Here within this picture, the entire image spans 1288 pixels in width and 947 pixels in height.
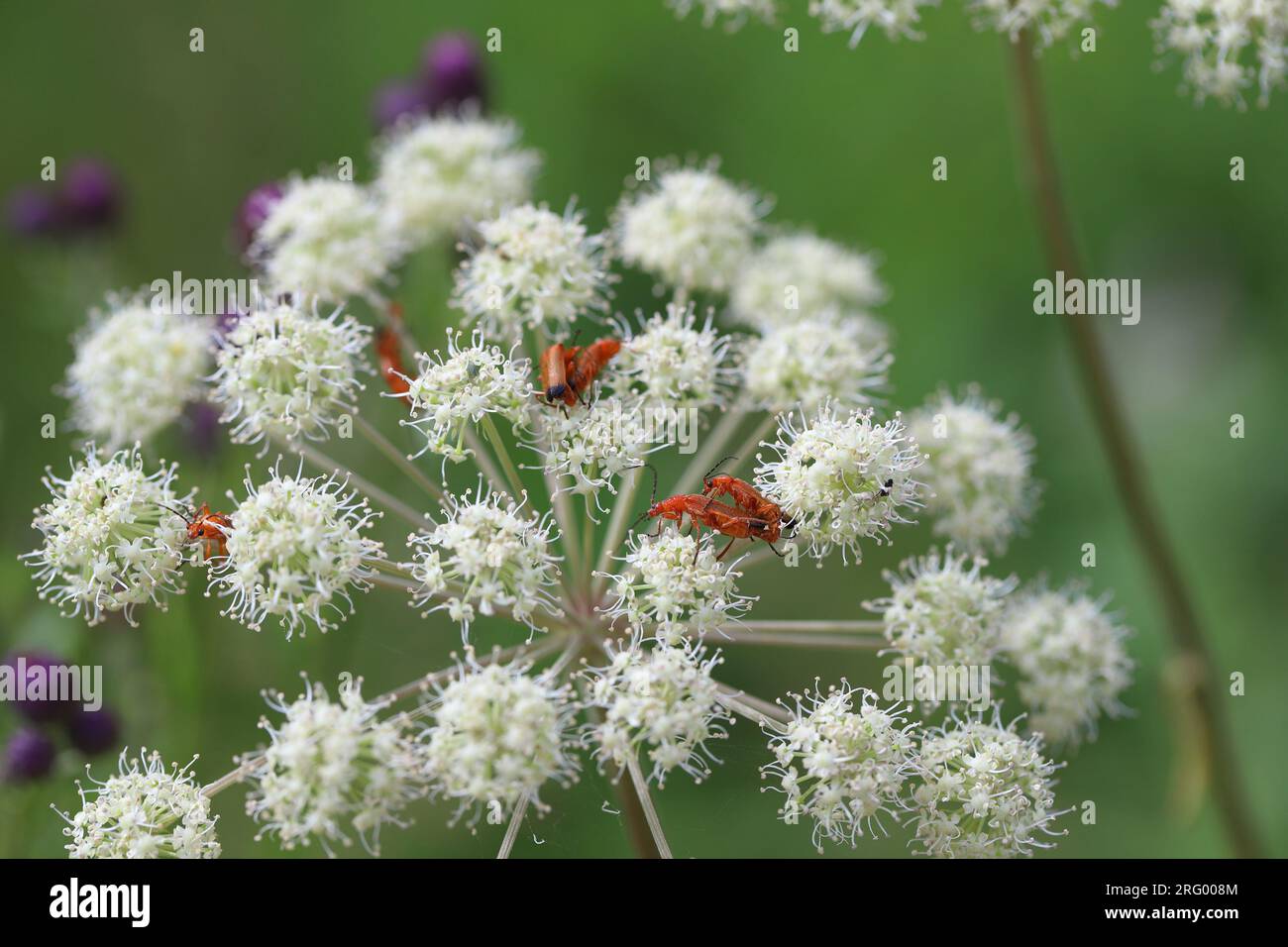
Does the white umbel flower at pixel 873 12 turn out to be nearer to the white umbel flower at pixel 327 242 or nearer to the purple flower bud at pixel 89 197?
the white umbel flower at pixel 327 242

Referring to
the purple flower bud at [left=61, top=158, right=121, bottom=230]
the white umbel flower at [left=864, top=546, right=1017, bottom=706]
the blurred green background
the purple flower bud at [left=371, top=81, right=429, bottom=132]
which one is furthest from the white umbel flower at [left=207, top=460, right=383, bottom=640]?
the purple flower bud at [left=61, top=158, right=121, bottom=230]

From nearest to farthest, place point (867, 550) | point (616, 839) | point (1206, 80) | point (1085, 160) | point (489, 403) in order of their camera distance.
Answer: point (489, 403) < point (1206, 80) < point (616, 839) < point (867, 550) < point (1085, 160)

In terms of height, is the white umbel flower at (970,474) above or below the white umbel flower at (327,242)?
below

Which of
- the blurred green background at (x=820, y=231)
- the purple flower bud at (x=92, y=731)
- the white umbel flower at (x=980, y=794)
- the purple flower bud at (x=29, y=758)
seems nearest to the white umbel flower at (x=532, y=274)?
the blurred green background at (x=820, y=231)

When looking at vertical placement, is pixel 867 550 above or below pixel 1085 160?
below

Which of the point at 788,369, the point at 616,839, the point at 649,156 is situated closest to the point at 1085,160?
the point at 649,156
